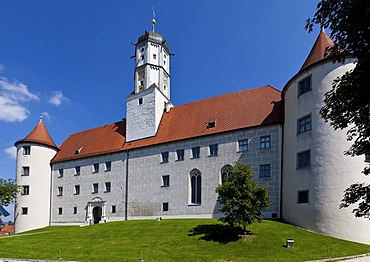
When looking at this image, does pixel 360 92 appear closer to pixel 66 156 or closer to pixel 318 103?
pixel 318 103

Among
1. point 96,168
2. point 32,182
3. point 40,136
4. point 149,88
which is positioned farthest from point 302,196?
point 40,136

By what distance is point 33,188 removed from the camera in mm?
47875

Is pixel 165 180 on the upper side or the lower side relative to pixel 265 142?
lower

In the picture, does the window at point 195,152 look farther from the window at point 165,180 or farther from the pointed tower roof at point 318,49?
the pointed tower roof at point 318,49

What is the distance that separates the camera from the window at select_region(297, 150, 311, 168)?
29.0m

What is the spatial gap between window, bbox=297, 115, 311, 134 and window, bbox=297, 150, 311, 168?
1.89 m

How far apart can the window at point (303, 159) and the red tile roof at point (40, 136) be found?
3516 cm

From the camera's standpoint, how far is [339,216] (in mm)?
26219

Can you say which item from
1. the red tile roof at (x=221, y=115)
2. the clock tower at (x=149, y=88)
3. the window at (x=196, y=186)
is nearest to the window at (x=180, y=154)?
the red tile roof at (x=221, y=115)

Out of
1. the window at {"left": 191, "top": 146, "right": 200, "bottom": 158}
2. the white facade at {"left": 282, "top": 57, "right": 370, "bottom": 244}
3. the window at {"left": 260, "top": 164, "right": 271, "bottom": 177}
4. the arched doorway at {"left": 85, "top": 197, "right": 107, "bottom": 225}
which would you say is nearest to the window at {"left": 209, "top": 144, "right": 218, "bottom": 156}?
the window at {"left": 191, "top": 146, "right": 200, "bottom": 158}

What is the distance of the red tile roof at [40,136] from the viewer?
49209 mm

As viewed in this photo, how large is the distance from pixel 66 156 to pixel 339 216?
1413 inches

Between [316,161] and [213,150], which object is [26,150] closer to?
[213,150]

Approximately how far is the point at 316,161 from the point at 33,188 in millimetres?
36700
